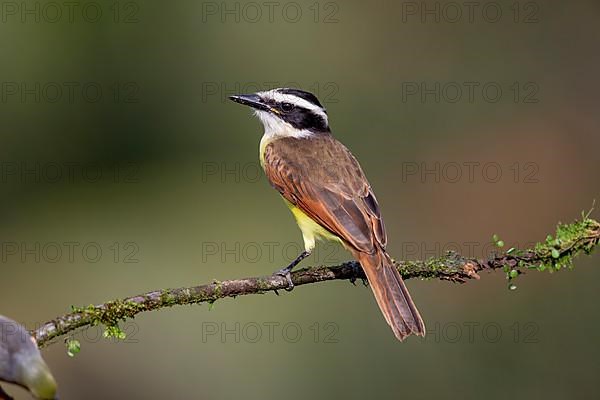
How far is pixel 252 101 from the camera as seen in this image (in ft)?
19.8

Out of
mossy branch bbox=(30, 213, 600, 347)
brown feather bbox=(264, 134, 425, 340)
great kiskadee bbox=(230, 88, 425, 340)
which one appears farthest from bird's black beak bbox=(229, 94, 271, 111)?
mossy branch bbox=(30, 213, 600, 347)

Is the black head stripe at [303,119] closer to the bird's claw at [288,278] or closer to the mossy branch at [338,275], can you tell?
the mossy branch at [338,275]

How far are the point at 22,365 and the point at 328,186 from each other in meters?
3.16

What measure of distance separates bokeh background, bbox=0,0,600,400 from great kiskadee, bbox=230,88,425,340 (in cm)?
189

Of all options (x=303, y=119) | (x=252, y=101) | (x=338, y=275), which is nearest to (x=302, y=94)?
(x=303, y=119)

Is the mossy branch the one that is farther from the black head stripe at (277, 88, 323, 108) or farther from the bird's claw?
the black head stripe at (277, 88, 323, 108)

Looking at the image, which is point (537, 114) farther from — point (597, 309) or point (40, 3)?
point (40, 3)

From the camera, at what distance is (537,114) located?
9133 mm

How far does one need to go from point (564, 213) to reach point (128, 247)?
15.1 feet

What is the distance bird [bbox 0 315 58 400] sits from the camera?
2496mm

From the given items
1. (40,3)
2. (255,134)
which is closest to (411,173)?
(255,134)

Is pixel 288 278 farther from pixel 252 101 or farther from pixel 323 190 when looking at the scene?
pixel 252 101

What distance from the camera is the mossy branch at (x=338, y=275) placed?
3570 mm

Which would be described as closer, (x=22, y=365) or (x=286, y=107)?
(x=22, y=365)
